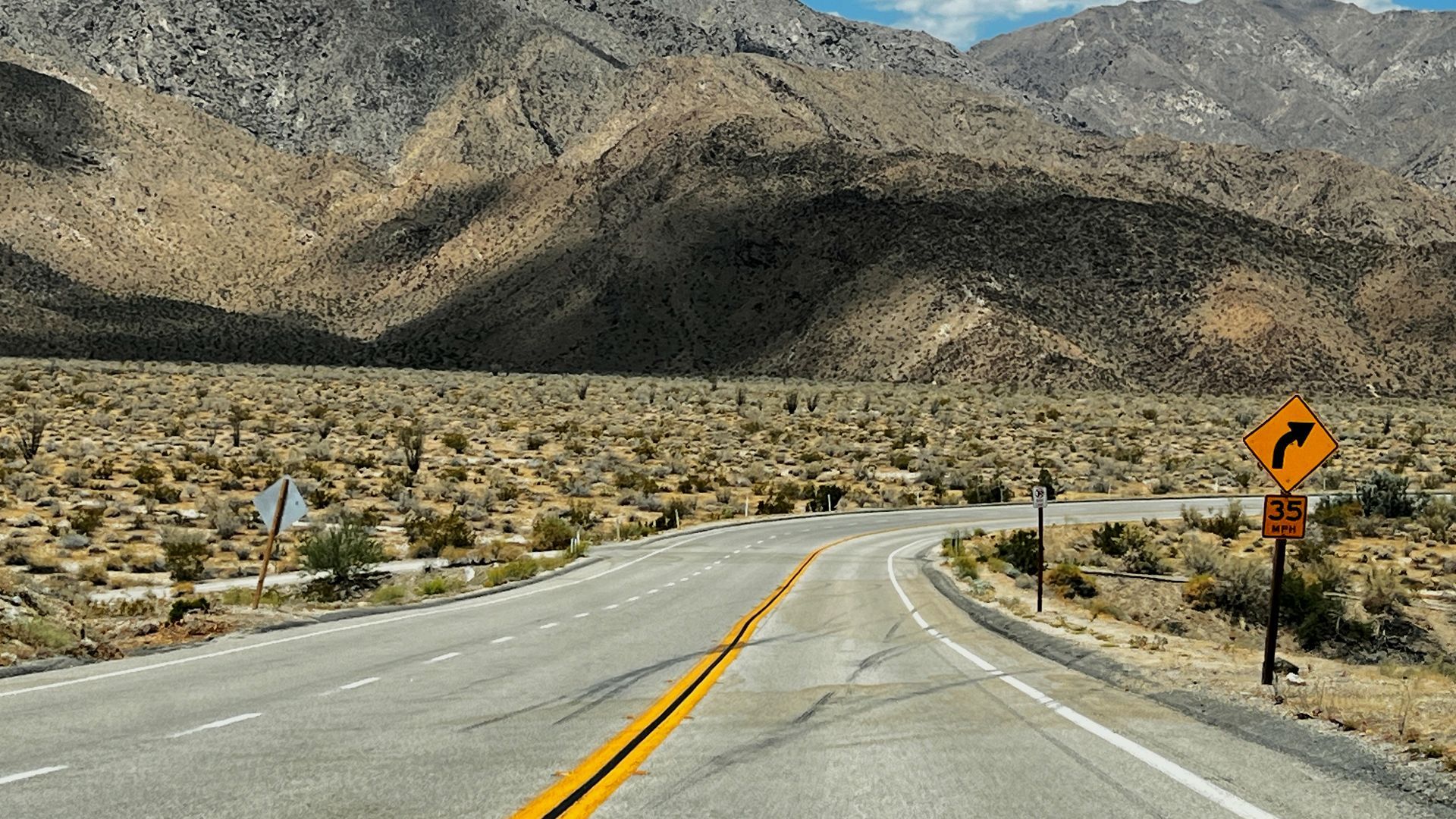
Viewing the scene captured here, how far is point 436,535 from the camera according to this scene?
29406mm

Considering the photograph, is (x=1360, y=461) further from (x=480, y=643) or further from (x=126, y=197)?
(x=126, y=197)

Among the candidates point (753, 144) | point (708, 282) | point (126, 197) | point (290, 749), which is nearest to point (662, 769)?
point (290, 749)

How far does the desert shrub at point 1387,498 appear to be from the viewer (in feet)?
112

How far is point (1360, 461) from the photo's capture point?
5191 cm

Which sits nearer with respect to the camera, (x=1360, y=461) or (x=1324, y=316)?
(x=1360, y=461)

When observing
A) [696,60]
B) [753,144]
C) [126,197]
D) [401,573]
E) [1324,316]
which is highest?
[696,60]

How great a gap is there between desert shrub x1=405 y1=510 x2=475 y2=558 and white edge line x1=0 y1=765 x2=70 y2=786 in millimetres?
21812

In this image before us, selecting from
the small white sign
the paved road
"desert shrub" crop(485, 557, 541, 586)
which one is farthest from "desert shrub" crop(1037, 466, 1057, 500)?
the small white sign

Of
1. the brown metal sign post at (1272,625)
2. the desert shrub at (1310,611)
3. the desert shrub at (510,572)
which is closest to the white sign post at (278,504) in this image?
the desert shrub at (510,572)

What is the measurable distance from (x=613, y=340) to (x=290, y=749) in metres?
102

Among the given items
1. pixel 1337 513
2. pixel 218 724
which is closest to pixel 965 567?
pixel 1337 513

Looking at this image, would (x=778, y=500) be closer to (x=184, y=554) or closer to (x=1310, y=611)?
(x=1310, y=611)

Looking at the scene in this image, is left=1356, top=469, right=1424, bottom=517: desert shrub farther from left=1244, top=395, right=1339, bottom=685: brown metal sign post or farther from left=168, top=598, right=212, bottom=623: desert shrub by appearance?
left=168, top=598, right=212, bottom=623: desert shrub

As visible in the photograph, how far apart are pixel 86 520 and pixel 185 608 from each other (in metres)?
14.1
